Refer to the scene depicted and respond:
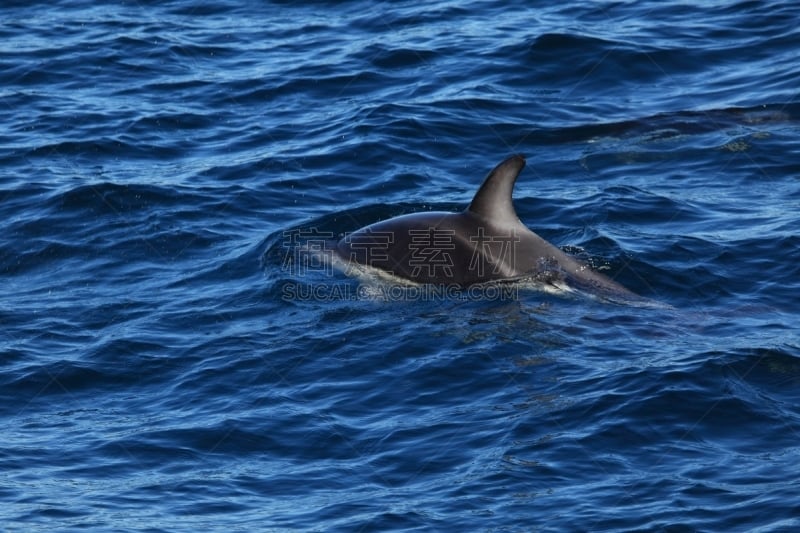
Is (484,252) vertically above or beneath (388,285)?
above

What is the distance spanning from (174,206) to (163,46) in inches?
288

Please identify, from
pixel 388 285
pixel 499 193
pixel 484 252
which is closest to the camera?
pixel 499 193

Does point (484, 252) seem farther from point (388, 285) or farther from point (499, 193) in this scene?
point (388, 285)

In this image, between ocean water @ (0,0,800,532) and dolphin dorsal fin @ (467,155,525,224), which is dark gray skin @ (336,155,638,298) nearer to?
dolphin dorsal fin @ (467,155,525,224)

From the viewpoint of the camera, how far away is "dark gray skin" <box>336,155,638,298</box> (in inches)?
529

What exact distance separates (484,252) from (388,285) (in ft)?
3.92

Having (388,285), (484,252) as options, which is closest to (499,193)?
(484,252)

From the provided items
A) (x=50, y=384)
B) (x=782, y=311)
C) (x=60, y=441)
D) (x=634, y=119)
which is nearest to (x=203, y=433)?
(x=60, y=441)

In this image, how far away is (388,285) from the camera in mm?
14047

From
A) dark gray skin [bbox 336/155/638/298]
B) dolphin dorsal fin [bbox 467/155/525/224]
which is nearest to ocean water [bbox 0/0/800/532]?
dark gray skin [bbox 336/155/638/298]

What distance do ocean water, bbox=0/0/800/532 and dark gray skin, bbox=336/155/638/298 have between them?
30cm

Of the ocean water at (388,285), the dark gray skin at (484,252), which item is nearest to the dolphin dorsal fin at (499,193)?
the dark gray skin at (484,252)

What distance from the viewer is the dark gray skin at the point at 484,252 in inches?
529

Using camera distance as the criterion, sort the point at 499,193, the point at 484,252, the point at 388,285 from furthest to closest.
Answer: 1. the point at 388,285
2. the point at 484,252
3. the point at 499,193
